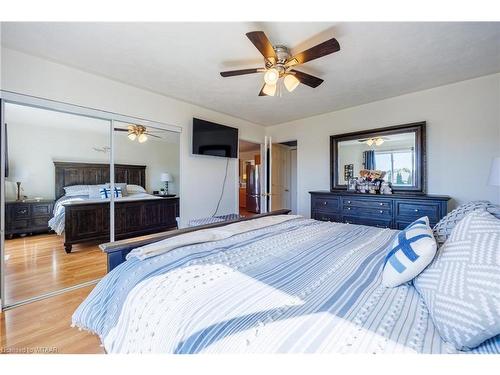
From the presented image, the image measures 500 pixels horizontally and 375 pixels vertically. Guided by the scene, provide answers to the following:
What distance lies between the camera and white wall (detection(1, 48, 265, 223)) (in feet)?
6.98

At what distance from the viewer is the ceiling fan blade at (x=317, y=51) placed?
165 centimetres

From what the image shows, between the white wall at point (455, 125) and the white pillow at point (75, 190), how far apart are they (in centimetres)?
393

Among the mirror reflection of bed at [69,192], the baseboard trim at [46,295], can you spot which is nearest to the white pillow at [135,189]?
the mirror reflection of bed at [69,192]

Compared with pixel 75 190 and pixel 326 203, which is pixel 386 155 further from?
pixel 75 190

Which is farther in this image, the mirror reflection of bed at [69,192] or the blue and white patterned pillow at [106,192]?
the blue and white patterned pillow at [106,192]

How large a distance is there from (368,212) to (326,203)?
62 cm

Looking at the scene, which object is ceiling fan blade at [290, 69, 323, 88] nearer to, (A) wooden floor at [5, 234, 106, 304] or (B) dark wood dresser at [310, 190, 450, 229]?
(B) dark wood dresser at [310, 190, 450, 229]

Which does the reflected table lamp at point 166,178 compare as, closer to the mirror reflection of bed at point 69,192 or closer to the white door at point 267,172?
the mirror reflection of bed at point 69,192

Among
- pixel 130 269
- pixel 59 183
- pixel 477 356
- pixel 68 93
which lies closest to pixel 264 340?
pixel 477 356

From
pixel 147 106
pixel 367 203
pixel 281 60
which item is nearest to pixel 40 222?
pixel 147 106

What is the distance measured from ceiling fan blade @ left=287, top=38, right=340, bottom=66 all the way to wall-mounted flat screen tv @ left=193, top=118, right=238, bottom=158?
6.33 ft

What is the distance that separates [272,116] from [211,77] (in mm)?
1763

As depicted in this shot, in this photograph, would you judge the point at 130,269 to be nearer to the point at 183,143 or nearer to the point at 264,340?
the point at 264,340

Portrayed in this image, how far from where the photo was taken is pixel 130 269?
1150mm
